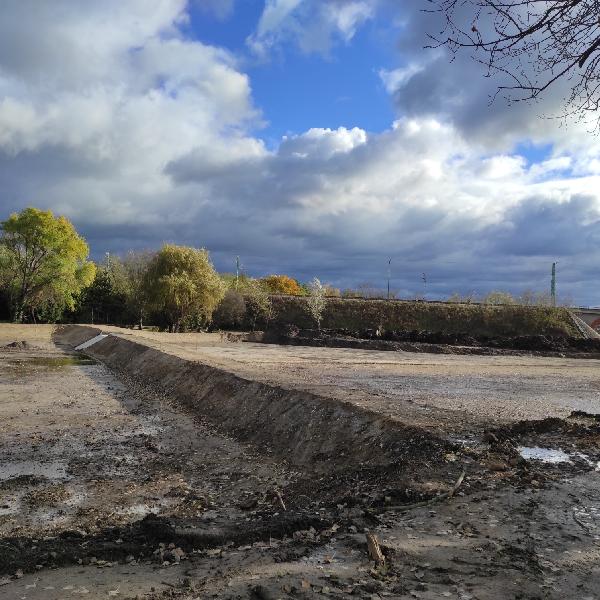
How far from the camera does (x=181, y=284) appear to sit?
5097 centimetres

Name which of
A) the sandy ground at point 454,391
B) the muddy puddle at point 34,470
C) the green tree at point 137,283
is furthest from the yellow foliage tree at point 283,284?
the muddy puddle at point 34,470

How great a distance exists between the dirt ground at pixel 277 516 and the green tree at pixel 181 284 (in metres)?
37.2

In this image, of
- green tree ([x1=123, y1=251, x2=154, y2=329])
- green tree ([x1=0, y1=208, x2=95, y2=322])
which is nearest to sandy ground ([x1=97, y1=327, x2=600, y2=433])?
green tree ([x1=123, y1=251, x2=154, y2=329])

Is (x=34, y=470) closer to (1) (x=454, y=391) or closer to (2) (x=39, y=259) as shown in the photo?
(1) (x=454, y=391)

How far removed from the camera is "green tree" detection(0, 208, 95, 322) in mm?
52812

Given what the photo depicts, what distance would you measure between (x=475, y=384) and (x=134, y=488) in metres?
15.4

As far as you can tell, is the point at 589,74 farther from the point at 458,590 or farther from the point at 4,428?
the point at 4,428

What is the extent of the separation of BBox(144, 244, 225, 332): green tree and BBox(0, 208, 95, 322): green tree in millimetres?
7795

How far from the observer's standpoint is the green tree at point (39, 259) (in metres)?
52.8

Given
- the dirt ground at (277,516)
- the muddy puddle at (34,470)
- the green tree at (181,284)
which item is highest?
the green tree at (181,284)

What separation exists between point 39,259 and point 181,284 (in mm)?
14757

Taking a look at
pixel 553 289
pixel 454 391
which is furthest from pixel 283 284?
pixel 454 391

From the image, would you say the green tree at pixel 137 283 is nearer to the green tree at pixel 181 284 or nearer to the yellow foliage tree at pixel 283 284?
the green tree at pixel 181 284

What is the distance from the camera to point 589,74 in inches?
230
